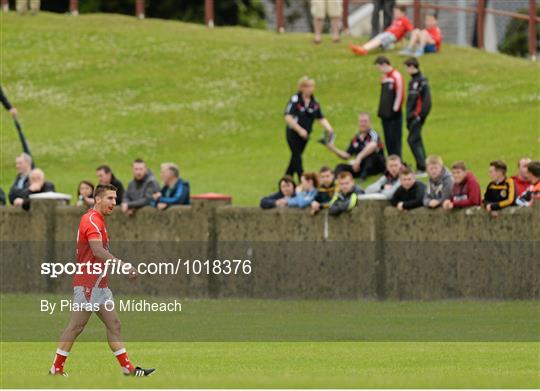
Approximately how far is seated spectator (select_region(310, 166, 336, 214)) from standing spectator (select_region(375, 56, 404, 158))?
15.8 feet

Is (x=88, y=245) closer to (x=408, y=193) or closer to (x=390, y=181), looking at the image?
(x=408, y=193)

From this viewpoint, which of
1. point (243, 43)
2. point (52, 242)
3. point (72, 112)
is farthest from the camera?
point (243, 43)

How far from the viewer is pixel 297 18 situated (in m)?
63.3

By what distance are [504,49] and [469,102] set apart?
17669mm

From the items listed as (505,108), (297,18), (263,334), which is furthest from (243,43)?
(263,334)

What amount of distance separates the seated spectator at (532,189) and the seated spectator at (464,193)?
59 cm

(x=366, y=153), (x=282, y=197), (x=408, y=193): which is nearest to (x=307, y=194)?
(x=282, y=197)

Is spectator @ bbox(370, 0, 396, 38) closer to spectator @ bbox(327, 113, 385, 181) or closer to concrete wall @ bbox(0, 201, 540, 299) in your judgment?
spectator @ bbox(327, 113, 385, 181)

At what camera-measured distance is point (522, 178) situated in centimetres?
2311

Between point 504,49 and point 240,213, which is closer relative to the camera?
point 240,213

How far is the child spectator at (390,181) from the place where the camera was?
23.7 m

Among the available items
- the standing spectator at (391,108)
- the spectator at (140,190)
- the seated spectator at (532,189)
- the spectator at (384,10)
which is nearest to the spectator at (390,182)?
the seated spectator at (532,189)

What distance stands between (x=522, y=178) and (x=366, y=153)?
485cm

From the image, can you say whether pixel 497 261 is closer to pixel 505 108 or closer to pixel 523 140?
pixel 523 140
